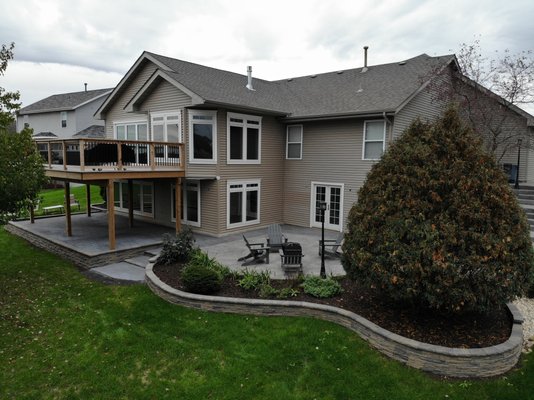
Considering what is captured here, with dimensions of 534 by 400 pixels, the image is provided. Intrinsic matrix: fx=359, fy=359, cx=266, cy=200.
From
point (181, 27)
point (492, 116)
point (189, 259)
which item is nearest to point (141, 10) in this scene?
point (181, 27)

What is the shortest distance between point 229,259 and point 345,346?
5367 millimetres

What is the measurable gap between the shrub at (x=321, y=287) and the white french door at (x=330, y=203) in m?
7.19

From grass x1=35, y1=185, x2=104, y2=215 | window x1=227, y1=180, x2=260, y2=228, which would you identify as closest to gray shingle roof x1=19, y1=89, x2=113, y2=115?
grass x1=35, y1=185, x2=104, y2=215

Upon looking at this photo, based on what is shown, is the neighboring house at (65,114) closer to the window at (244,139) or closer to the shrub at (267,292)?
the window at (244,139)

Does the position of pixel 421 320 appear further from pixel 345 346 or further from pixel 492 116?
pixel 492 116

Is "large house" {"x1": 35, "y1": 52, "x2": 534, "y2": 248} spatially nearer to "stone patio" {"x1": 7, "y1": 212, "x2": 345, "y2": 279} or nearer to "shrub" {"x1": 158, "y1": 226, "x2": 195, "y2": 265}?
"stone patio" {"x1": 7, "y1": 212, "x2": 345, "y2": 279}

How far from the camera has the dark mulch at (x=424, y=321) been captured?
599 cm

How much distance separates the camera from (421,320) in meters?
6.58

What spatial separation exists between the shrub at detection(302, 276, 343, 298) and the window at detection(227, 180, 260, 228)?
22.7 ft

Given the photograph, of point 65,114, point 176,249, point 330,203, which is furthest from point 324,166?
point 65,114

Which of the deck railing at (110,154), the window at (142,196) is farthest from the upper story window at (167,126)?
the window at (142,196)

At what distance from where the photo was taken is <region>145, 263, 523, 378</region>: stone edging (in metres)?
5.43

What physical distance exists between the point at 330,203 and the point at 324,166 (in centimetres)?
160

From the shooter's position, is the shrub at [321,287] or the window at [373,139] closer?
the shrub at [321,287]
